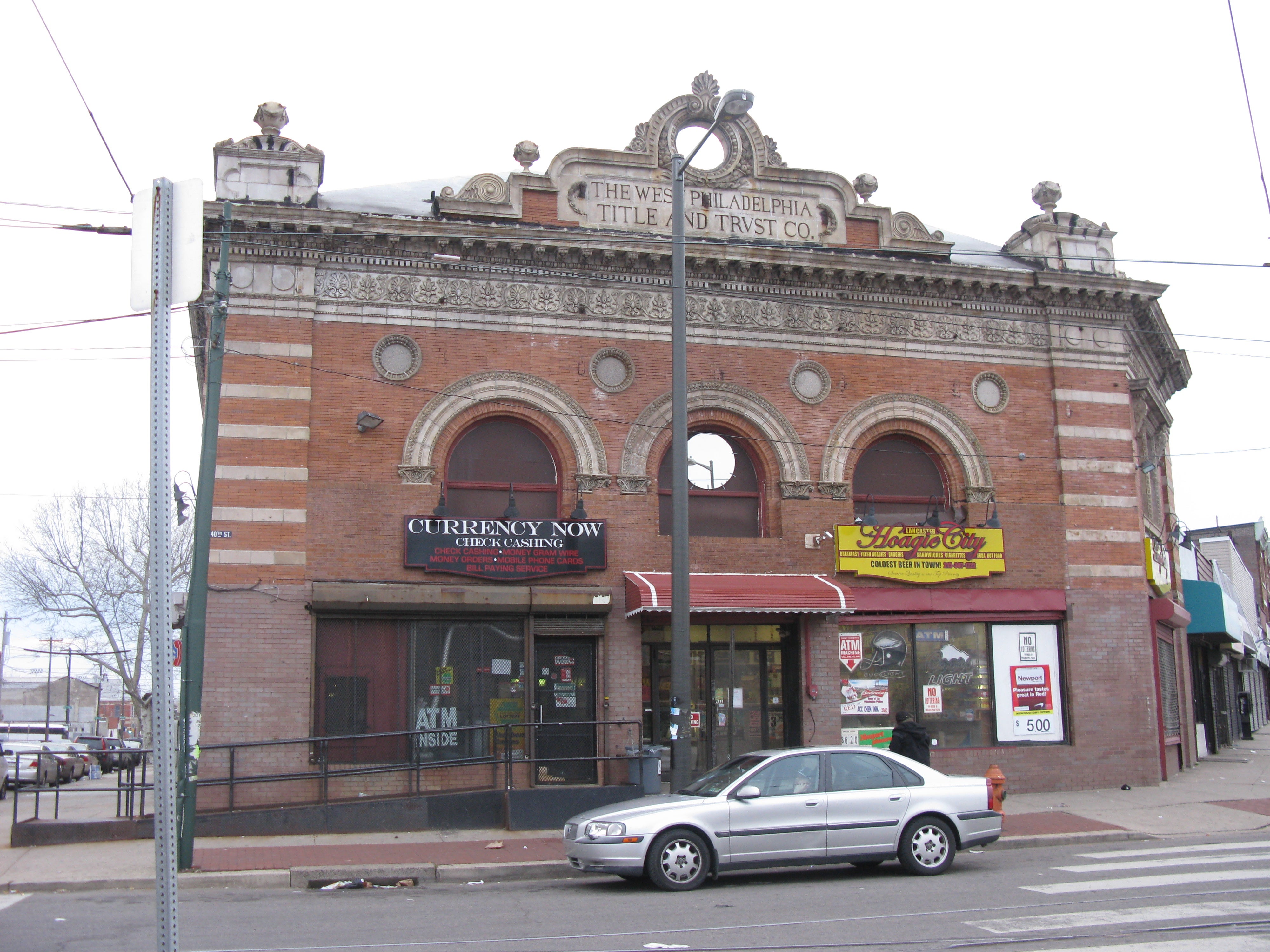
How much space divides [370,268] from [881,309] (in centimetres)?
899

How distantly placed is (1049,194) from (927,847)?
14.7 metres

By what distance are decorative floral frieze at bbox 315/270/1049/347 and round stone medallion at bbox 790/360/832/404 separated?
67 cm

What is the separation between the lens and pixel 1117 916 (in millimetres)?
9445

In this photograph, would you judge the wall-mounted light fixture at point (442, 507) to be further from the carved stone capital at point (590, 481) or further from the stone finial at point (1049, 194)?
the stone finial at point (1049, 194)

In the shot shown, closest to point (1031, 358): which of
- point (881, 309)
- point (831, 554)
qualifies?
point (881, 309)

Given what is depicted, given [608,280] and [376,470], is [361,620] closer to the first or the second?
[376,470]

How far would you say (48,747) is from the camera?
3616 centimetres

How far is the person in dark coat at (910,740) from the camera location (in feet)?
51.4

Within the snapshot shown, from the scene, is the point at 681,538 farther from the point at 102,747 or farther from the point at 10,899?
the point at 102,747

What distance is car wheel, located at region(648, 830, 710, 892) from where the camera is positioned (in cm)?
1134

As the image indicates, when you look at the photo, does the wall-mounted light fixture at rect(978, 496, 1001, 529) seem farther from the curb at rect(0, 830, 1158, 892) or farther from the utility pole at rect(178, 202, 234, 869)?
the utility pole at rect(178, 202, 234, 869)

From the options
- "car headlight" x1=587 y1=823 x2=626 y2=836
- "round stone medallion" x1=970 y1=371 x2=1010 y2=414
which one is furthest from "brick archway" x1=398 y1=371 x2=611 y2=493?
"car headlight" x1=587 y1=823 x2=626 y2=836

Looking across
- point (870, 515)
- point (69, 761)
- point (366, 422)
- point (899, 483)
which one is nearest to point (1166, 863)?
point (870, 515)

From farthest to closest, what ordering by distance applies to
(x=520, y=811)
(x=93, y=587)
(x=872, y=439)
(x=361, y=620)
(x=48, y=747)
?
(x=93, y=587)
(x=48, y=747)
(x=872, y=439)
(x=361, y=620)
(x=520, y=811)
